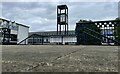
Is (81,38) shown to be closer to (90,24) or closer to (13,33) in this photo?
(90,24)

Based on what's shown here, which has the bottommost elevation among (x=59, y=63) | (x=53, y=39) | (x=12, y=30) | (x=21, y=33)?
(x=59, y=63)

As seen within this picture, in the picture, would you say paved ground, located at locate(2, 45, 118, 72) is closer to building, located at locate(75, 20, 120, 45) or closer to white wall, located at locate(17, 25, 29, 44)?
building, located at locate(75, 20, 120, 45)

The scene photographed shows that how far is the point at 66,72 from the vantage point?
4.24 ft

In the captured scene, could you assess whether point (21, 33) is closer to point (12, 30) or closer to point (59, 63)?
point (12, 30)

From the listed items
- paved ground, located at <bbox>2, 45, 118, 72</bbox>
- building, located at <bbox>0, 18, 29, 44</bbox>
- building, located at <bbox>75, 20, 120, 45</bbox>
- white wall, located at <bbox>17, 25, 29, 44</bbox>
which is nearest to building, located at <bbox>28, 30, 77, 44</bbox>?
building, located at <bbox>75, 20, 120, 45</bbox>

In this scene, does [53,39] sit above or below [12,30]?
below

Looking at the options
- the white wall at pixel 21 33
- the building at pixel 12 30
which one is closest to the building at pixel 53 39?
the building at pixel 12 30

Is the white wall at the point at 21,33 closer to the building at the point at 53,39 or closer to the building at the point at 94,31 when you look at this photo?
the building at the point at 53,39

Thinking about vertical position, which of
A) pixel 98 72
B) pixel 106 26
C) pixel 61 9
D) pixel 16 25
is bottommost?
pixel 98 72

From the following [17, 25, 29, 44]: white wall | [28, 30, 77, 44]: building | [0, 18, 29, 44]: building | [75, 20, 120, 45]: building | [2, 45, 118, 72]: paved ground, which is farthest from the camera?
[17, 25, 29, 44]: white wall

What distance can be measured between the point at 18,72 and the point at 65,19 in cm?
3751

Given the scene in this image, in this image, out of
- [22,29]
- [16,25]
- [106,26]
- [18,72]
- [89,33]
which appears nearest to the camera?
[18,72]

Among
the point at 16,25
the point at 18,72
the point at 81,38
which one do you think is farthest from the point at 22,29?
the point at 18,72

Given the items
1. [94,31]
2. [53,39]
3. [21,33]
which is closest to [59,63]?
[94,31]
